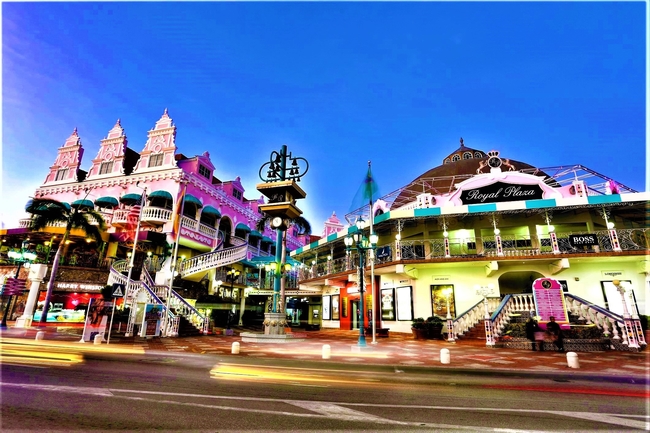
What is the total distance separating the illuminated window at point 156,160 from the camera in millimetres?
29119

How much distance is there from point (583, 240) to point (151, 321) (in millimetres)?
25784

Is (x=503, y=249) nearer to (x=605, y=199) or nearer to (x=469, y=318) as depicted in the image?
(x=469, y=318)

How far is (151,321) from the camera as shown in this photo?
18516 mm

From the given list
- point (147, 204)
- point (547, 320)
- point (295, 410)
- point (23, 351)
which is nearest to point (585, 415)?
point (295, 410)

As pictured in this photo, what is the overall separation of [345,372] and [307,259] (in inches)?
1097

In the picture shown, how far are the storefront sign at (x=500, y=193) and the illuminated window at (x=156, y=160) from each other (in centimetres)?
2572

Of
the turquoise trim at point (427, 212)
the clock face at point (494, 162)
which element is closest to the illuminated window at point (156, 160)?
the turquoise trim at point (427, 212)

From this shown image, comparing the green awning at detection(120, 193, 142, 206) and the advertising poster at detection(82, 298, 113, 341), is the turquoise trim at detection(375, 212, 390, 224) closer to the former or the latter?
the advertising poster at detection(82, 298, 113, 341)

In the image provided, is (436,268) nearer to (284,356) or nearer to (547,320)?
(547,320)

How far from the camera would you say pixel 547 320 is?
50.2 ft

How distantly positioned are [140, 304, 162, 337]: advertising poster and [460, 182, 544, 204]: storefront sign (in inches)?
843

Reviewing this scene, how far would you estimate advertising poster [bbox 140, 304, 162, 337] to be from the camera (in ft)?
59.1

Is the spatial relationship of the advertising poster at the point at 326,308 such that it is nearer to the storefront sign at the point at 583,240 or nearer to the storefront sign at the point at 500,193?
the storefront sign at the point at 500,193

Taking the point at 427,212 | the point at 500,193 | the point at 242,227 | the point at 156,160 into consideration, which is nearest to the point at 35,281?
the point at 156,160
